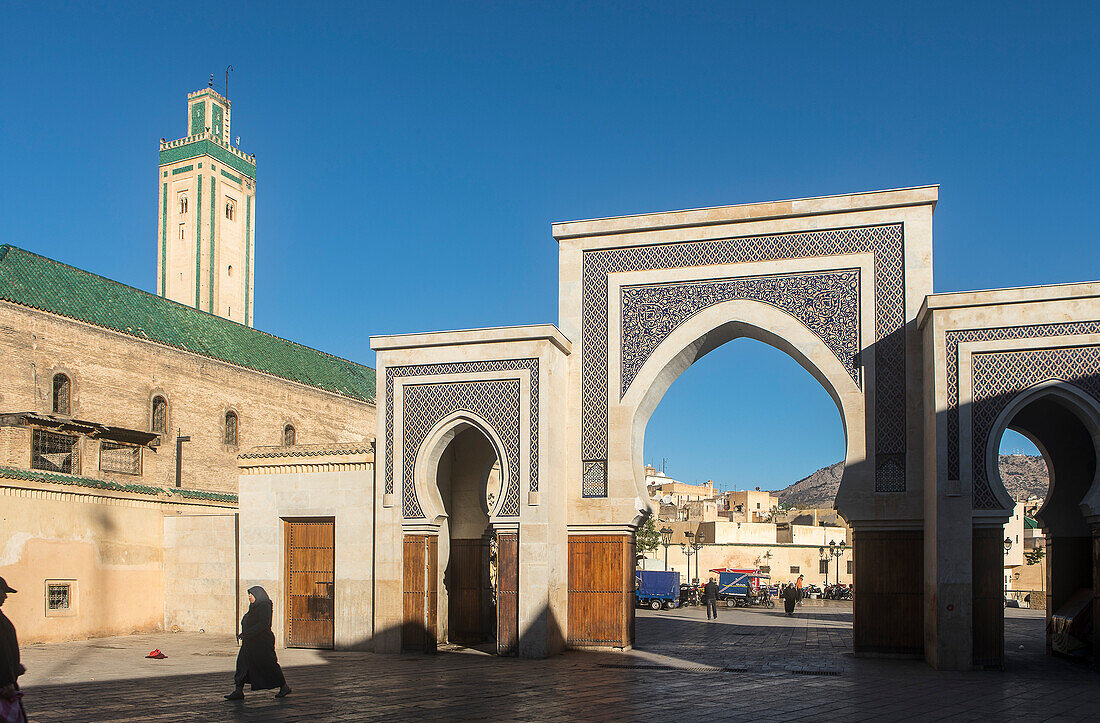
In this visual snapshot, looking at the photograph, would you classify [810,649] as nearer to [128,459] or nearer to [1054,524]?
[1054,524]

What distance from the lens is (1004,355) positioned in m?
11.4

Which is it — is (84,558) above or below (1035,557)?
above

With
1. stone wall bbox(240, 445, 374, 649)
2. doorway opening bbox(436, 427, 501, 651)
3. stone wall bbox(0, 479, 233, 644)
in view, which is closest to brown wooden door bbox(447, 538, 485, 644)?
doorway opening bbox(436, 427, 501, 651)

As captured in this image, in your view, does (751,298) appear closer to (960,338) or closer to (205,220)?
(960,338)

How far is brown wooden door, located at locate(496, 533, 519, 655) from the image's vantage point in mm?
12898

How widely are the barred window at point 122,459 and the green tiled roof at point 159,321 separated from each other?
256 cm

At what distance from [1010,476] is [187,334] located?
90.7 metres

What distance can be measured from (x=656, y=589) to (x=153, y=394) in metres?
13.8

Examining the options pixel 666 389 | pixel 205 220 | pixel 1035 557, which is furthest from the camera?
pixel 1035 557

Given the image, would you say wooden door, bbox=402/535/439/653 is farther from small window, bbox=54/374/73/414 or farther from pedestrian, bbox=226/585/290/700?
small window, bbox=54/374/73/414

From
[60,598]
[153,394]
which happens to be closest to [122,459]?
[153,394]

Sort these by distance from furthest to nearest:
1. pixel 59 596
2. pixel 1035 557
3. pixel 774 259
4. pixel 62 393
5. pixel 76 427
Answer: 1. pixel 1035 557
2. pixel 62 393
3. pixel 76 427
4. pixel 59 596
5. pixel 774 259

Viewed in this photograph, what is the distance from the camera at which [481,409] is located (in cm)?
1355

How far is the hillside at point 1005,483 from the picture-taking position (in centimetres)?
9038
